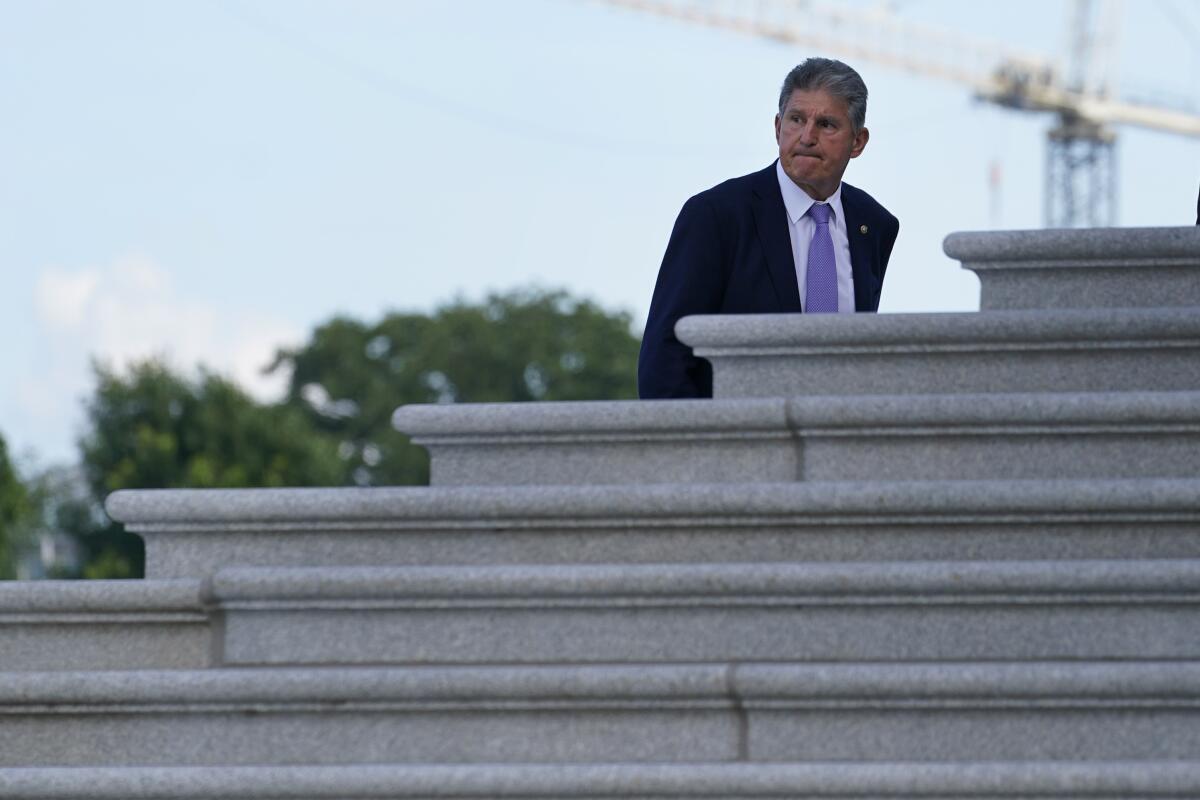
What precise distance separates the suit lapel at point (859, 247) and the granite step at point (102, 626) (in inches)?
88.6

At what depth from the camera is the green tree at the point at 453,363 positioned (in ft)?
187

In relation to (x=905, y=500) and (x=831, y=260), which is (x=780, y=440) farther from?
(x=831, y=260)

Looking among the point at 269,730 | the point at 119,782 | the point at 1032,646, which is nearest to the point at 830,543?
the point at 1032,646

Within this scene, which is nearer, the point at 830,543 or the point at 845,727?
the point at 845,727

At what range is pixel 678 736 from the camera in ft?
16.7

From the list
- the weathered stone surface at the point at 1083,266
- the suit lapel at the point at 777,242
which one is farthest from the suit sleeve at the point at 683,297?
the weathered stone surface at the point at 1083,266

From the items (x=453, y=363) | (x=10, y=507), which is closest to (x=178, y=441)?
(x=10, y=507)

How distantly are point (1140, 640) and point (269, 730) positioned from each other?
2265 millimetres

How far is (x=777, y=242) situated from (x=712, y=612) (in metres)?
1.44

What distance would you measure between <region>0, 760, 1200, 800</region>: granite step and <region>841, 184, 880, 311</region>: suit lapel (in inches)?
73.6

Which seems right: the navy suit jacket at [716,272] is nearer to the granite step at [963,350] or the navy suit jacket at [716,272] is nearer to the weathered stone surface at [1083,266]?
the granite step at [963,350]

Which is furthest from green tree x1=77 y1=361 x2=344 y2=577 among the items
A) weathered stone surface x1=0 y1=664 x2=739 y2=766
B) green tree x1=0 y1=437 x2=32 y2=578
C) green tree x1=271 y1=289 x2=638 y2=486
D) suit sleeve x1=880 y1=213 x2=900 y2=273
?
weathered stone surface x1=0 y1=664 x2=739 y2=766

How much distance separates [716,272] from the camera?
6.21 meters

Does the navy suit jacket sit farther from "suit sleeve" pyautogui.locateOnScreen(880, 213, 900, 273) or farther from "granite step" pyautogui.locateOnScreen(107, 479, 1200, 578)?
"granite step" pyautogui.locateOnScreen(107, 479, 1200, 578)
